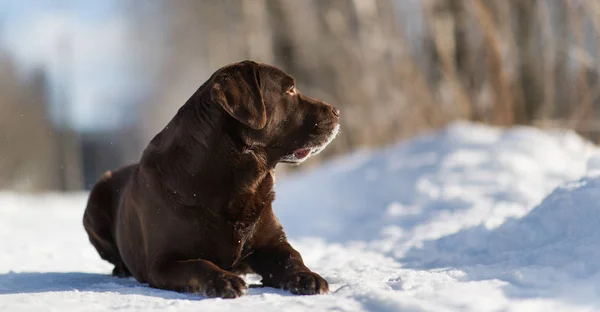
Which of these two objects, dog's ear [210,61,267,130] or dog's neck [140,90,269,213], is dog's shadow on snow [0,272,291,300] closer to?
dog's neck [140,90,269,213]

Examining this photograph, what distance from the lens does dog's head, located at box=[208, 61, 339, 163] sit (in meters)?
3.77

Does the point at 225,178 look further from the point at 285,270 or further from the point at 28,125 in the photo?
the point at 28,125

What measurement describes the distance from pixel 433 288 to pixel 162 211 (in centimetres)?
139

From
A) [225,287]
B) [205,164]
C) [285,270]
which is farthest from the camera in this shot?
[205,164]

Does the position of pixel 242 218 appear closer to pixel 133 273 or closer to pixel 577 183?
pixel 133 273

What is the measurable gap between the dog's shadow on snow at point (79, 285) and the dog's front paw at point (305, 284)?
0.04 meters

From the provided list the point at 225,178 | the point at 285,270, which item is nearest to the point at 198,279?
the point at 285,270

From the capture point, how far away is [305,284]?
344cm

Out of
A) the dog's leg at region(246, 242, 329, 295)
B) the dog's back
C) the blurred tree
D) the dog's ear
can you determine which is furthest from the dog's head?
the blurred tree

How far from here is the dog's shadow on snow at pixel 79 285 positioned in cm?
355

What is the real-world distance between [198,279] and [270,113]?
38.8 inches

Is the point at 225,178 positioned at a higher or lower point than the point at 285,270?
higher

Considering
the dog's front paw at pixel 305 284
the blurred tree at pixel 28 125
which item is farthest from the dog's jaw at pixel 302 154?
the blurred tree at pixel 28 125

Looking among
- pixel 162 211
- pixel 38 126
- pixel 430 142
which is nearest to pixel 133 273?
pixel 162 211
